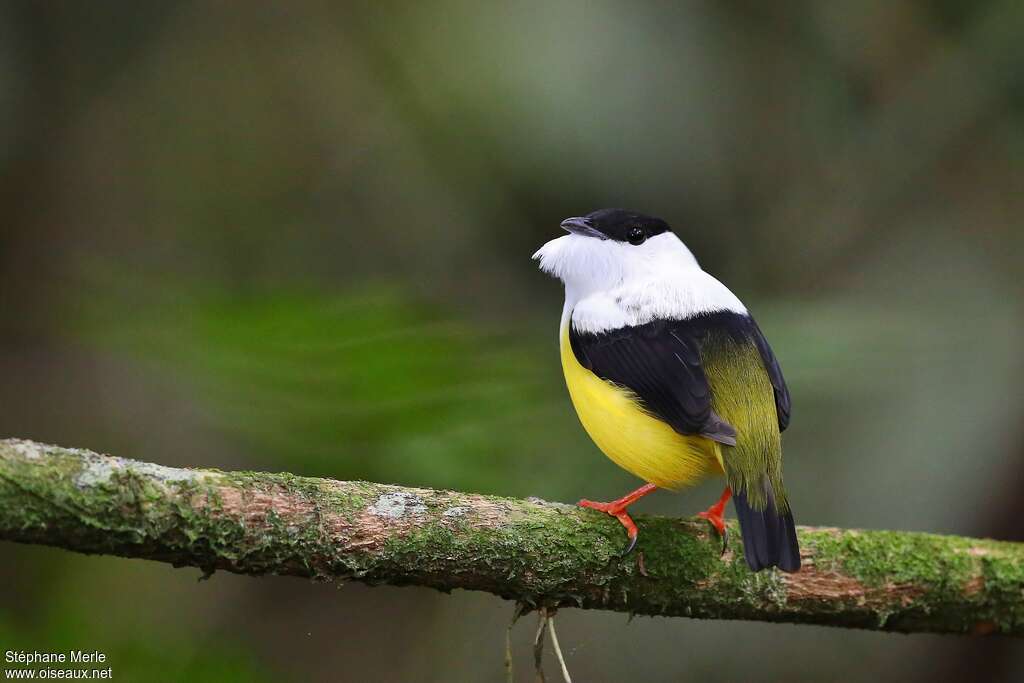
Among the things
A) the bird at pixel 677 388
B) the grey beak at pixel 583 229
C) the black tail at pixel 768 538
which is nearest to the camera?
the black tail at pixel 768 538

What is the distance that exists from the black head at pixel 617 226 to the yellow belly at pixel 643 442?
2.36 feet

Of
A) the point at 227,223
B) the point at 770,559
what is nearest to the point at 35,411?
the point at 227,223

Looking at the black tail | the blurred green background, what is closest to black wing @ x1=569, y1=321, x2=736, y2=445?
the black tail

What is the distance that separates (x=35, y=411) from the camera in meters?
6.14

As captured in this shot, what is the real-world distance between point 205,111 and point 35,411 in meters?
2.39

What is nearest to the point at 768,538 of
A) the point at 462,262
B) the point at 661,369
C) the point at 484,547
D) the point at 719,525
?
the point at 719,525

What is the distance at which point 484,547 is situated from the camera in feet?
9.81

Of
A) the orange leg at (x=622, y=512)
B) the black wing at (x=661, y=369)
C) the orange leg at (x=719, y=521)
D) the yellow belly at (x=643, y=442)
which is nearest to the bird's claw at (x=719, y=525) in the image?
the orange leg at (x=719, y=521)

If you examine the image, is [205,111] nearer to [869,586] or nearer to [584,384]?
[584,384]

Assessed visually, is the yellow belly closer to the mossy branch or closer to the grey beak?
the mossy branch

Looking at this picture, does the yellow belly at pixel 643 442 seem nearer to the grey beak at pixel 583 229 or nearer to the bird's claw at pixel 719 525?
the bird's claw at pixel 719 525

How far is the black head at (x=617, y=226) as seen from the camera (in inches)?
160

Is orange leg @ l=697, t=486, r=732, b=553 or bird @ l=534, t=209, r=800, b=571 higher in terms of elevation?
bird @ l=534, t=209, r=800, b=571

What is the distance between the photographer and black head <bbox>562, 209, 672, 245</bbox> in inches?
160
